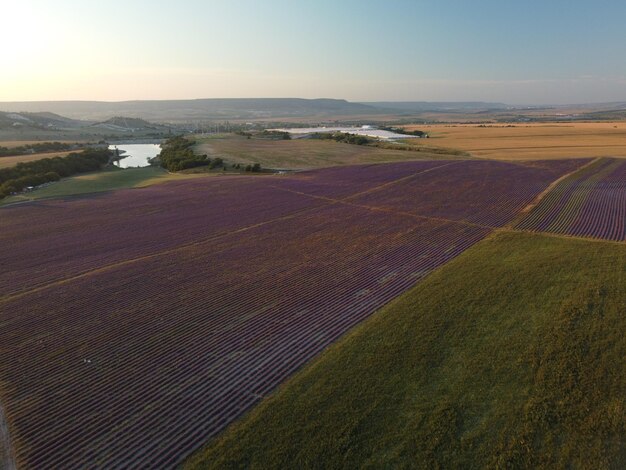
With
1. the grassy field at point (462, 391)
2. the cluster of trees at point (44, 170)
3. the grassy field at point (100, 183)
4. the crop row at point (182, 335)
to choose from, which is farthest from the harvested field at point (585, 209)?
the cluster of trees at point (44, 170)

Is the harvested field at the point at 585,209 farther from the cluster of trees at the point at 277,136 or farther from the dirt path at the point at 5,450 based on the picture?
the cluster of trees at the point at 277,136

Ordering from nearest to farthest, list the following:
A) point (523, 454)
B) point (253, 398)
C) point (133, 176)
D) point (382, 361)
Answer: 1. point (523, 454)
2. point (253, 398)
3. point (382, 361)
4. point (133, 176)

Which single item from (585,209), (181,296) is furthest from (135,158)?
(585,209)

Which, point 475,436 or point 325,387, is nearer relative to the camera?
point 475,436

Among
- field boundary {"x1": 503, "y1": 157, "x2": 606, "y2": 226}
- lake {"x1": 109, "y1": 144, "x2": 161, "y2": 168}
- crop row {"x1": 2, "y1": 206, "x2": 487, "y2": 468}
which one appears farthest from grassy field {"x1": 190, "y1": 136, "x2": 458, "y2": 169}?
crop row {"x1": 2, "y1": 206, "x2": 487, "y2": 468}

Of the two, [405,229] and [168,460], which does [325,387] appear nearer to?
[168,460]

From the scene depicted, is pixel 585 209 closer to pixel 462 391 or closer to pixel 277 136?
pixel 462 391

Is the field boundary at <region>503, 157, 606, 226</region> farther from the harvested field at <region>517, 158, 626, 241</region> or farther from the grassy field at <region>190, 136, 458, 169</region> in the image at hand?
the grassy field at <region>190, 136, 458, 169</region>

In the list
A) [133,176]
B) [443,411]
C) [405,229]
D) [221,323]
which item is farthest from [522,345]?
[133,176]
